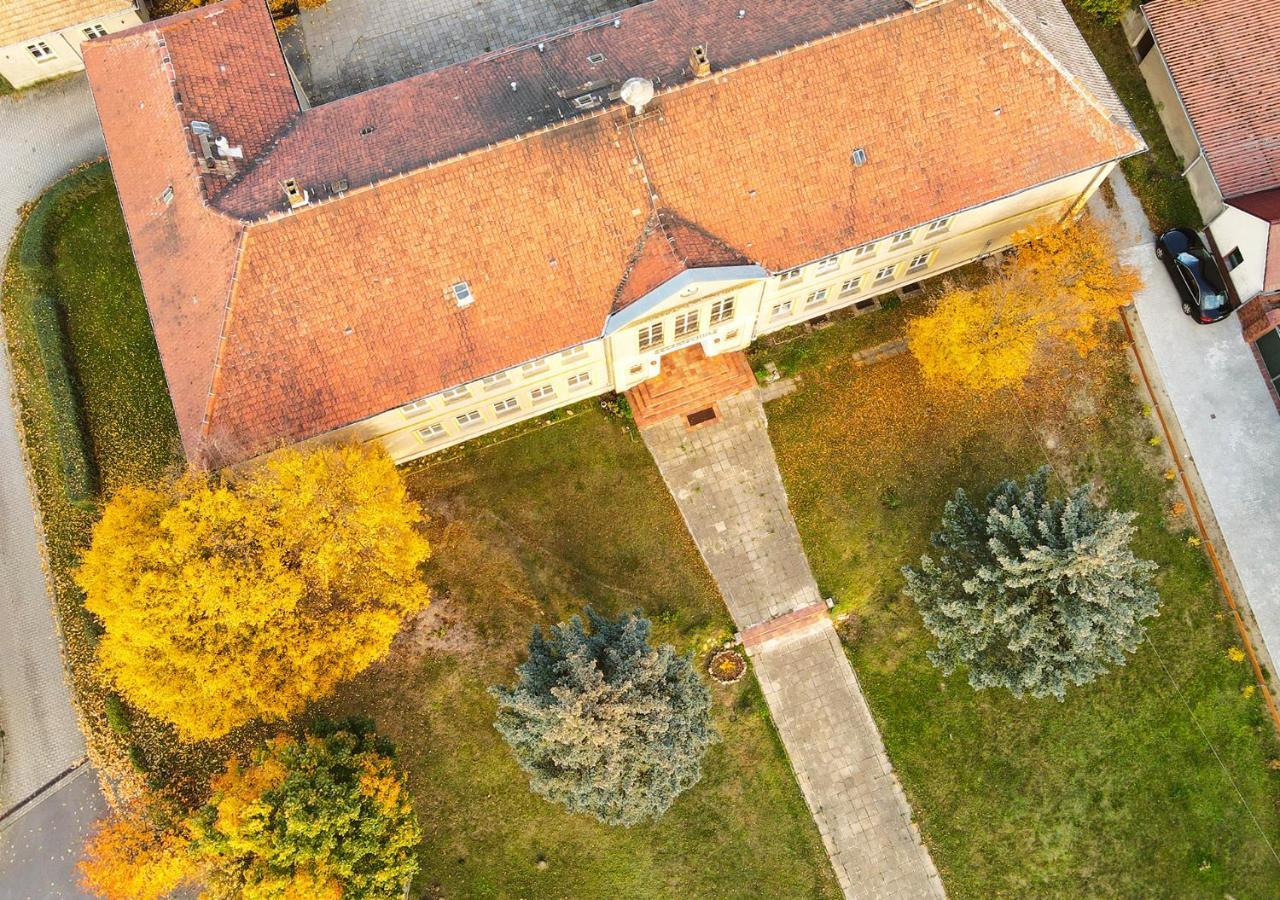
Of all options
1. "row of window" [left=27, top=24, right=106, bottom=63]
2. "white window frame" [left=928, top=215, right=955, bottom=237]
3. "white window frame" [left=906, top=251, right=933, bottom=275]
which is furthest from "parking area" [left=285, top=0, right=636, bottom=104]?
"white window frame" [left=928, top=215, right=955, bottom=237]

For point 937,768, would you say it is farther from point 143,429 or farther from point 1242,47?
point 143,429

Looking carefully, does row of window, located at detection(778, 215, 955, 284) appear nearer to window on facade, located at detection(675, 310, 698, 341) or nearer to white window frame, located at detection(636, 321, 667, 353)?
window on facade, located at detection(675, 310, 698, 341)

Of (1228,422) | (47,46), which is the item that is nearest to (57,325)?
(47,46)

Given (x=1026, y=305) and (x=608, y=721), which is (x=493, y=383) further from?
(x=1026, y=305)

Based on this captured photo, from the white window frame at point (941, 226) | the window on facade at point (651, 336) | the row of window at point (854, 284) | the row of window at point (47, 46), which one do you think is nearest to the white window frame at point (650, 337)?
the window on facade at point (651, 336)

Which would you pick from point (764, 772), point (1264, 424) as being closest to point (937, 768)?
point (764, 772)

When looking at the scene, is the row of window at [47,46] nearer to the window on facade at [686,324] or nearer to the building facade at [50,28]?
the building facade at [50,28]

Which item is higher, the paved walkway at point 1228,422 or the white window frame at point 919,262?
the white window frame at point 919,262
